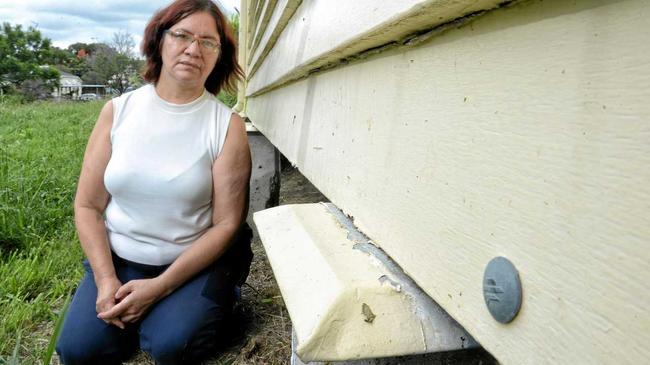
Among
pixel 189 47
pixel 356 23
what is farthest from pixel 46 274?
pixel 356 23

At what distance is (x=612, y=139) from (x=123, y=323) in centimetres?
A: 190

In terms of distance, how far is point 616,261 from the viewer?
39cm

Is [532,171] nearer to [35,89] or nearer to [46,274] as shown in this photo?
[46,274]

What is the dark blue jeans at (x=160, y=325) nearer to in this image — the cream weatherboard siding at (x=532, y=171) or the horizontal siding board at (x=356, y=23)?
the horizontal siding board at (x=356, y=23)

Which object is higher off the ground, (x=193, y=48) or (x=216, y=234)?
(x=193, y=48)

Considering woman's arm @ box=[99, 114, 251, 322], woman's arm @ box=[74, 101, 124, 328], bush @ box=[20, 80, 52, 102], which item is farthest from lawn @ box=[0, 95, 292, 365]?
bush @ box=[20, 80, 52, 102]

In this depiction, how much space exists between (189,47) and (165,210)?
63 centimetres

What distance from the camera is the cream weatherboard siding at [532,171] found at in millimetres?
380

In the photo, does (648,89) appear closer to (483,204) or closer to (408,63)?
(483,204)

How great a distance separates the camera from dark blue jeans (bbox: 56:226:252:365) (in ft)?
6.23

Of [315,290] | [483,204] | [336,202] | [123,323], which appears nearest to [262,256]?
[123,323]

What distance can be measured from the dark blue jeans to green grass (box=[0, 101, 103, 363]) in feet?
0.41

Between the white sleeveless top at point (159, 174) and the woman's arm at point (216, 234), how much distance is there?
4 cm

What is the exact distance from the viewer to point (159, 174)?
197 cm
